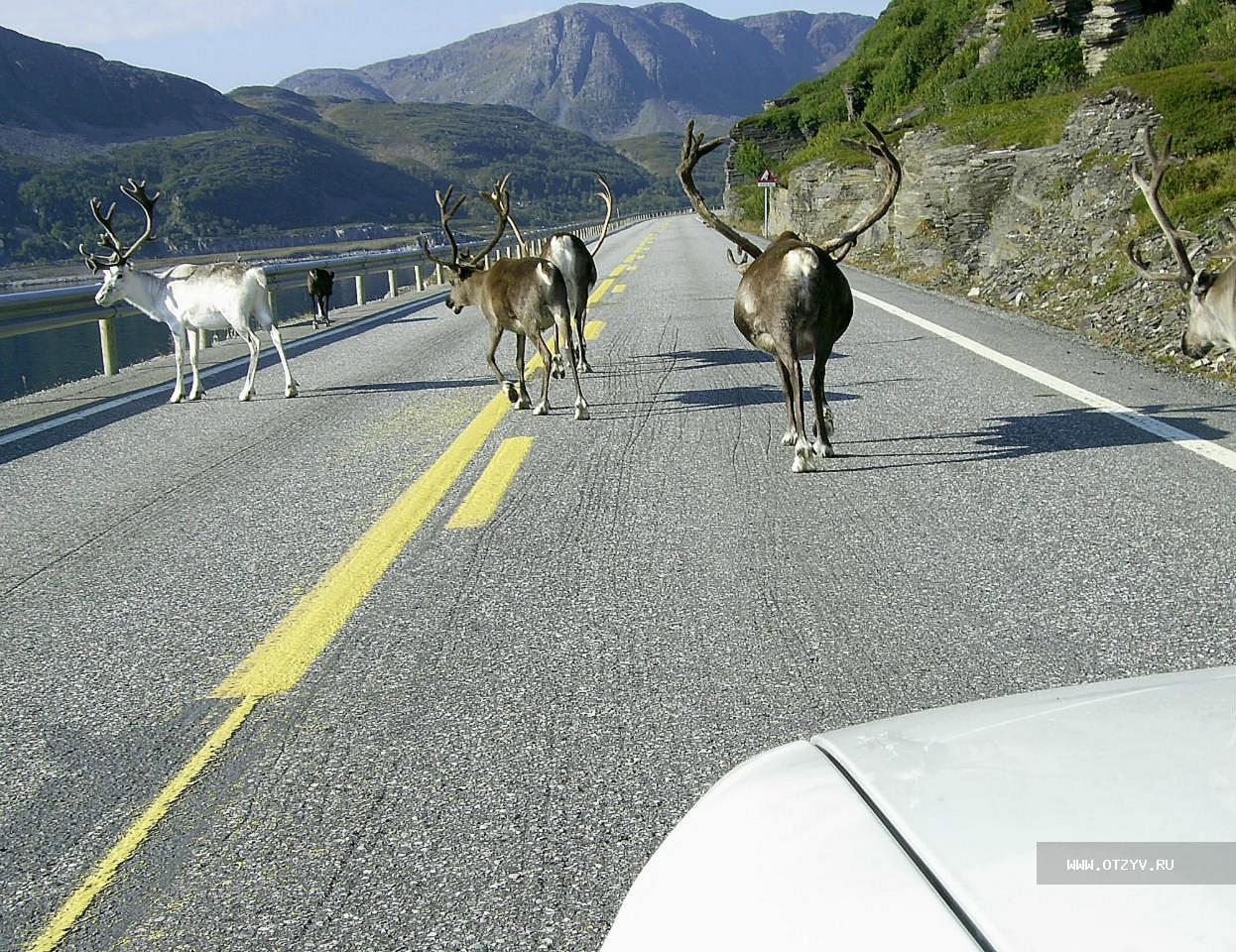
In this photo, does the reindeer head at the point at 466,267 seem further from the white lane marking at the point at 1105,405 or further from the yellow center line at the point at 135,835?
the yellow center line at the point at 135,835

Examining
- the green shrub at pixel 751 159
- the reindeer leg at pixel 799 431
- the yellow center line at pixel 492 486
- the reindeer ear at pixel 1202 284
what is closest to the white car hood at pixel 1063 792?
the yellow center line at pixel 492 486

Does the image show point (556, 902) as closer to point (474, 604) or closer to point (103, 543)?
point (474, 604)

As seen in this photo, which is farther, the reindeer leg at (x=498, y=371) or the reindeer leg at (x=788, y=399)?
the reindeer leg at (x=498, y=371)

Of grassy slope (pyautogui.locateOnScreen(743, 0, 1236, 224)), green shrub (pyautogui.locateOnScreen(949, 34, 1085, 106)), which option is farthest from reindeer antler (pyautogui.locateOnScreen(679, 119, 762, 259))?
green shrub (pyautogui.locateOnScreen(949, 34, 1085, 106))

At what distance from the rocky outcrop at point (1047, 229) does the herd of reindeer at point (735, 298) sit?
0.97m

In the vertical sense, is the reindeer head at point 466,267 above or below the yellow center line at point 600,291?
above

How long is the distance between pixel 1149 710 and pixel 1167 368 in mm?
9248

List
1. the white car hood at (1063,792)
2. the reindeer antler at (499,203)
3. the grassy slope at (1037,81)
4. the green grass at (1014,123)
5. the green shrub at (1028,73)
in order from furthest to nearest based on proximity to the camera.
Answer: the green shrub at (1028,73) → the green grass at (1014,123) → the grassy slope at (1037,81) → the reindeer antler at (499,203) → the white car hood at (1063,792)

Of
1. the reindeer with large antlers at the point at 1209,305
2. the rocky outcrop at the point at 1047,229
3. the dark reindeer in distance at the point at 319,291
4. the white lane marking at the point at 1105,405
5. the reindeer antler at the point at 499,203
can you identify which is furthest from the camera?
the dark reindeer in distance at the point at 319,291

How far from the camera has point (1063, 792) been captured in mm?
1323

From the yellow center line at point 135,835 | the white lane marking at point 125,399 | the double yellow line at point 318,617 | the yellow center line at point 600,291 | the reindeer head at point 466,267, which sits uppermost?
the reindeer head at point 466,267

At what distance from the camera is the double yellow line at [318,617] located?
9.44 ft

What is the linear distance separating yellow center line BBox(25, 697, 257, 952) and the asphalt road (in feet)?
0.07

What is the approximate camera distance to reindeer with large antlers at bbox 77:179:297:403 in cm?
1140
